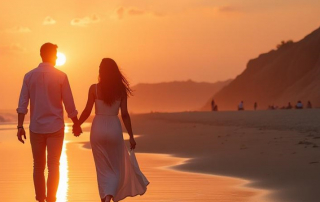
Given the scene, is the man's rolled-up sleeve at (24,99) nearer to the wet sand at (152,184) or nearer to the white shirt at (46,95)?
the white shirt at (46,95)

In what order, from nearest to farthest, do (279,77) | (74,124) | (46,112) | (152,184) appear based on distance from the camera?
(46,112) < (74,124) < (152,184) < (279,77)

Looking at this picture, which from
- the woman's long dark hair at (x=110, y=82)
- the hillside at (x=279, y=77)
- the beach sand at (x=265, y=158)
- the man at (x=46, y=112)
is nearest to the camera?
the man at (x=46, y=112)

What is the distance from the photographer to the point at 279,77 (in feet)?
401

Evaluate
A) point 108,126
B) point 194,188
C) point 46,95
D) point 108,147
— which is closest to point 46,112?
point 46,95

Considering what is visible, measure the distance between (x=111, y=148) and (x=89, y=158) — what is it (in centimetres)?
1189

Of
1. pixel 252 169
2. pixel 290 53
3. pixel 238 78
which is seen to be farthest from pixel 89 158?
pixel 238 78

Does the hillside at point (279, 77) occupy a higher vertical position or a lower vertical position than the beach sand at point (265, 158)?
higher

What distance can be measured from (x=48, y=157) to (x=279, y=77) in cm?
11374

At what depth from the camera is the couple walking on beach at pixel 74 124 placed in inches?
416

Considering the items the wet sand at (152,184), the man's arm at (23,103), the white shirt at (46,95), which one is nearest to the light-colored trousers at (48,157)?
the white shirt at (46,95)

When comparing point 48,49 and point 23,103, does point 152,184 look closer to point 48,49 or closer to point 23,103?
point 23,103

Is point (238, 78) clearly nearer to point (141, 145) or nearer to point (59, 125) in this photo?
point (141, 145)

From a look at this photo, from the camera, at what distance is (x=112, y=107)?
11102 mm

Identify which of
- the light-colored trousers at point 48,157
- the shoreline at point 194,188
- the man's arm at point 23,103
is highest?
the man's arm at point 23,103
